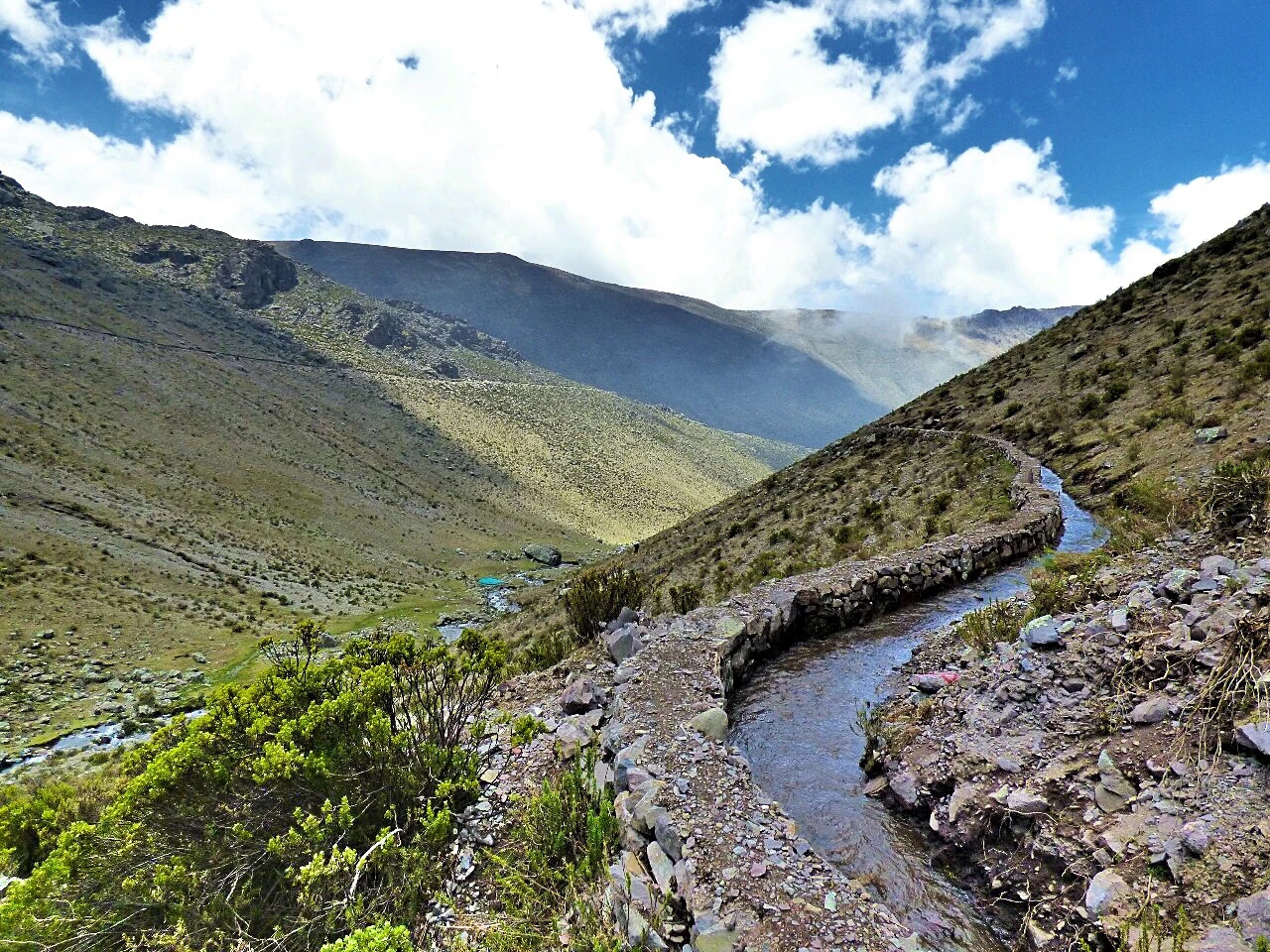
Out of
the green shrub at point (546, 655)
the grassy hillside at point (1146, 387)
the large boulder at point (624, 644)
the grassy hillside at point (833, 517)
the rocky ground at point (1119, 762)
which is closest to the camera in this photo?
the rocky ground at point (1119, 762)

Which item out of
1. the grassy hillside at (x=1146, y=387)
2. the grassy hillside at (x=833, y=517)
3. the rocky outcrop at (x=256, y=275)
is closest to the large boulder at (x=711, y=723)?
the grassy hillside at (x=1146, y=387)

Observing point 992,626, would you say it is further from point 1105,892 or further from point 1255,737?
point 1105,892

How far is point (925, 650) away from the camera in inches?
351

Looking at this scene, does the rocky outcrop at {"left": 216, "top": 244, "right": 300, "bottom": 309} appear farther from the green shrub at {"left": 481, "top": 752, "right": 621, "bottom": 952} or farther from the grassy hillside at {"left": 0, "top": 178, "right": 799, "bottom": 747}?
the green shrub at {"left": 481, "top": 752, "right": 621, "bottom": 952}

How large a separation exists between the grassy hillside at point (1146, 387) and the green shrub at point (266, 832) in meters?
10.5

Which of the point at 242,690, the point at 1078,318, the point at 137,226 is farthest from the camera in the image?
the point at 137,226

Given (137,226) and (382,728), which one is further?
(137,226)

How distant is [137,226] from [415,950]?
531 feet

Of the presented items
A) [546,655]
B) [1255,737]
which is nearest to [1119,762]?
[1255,737]

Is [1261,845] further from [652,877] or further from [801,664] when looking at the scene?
[801,664]

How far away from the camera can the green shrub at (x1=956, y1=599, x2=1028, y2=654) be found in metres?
7.77

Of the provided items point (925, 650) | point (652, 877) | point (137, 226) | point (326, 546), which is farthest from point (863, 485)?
point (137, 226)

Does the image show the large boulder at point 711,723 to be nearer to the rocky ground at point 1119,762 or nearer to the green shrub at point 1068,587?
the rocky ground at point 1119,762

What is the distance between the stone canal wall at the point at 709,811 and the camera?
4016 mm
